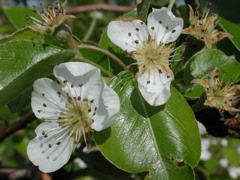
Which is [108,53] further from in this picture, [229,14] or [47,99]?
[229,14]

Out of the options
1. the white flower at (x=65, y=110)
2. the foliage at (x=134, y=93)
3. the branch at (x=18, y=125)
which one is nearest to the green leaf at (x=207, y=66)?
the foliage at (x=134, y=93)

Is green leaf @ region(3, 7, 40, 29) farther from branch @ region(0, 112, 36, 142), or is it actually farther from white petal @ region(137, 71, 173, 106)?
white petal @ region(137, 71, 173, 106)

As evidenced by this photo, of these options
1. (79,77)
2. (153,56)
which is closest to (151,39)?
(153,56)

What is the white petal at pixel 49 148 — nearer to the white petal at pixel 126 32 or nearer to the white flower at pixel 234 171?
the white petal at pixel 126 32

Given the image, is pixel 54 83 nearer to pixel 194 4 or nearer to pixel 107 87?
pixel 107 87

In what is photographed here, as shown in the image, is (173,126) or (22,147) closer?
(173,126)

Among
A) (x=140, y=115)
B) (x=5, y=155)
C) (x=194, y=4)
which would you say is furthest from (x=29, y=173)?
(x=194, y=4)
